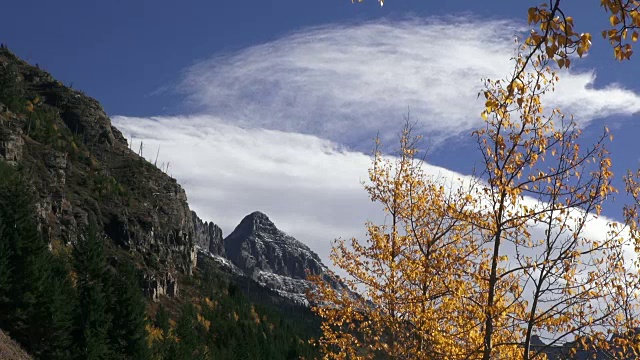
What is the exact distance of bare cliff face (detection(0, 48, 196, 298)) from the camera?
335 ft

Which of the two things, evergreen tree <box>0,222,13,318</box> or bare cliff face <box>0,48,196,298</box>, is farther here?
bare cliff face <box>0,48,196,298</box>

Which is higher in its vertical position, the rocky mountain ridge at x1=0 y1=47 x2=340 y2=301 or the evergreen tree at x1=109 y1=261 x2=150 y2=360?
the rocky mountain ridge at x1=0 y1=47 x2=340 y2=301

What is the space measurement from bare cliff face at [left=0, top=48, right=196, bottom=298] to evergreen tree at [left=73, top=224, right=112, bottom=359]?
114 ft

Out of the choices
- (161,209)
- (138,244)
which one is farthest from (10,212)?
(161,209)

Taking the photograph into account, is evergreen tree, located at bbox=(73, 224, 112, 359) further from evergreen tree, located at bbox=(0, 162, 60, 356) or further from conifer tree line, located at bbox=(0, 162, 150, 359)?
evergreen tree, located at bbox=(0, 162, 60, 356)

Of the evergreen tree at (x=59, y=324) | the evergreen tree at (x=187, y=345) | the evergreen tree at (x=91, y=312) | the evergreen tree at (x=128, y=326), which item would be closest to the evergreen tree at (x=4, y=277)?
the evergreen tree at (x=59, y=324)

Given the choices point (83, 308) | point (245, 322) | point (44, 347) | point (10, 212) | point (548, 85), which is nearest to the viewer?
point (548, 85)

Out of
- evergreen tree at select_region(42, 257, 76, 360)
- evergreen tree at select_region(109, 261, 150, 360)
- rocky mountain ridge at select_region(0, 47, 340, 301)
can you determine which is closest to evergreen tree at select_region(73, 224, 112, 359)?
evergreen tree at select_region(42, 257, 76, 360)

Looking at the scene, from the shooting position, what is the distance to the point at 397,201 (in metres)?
15.7

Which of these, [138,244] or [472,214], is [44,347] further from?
[138,244]

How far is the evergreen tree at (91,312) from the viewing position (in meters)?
43.3

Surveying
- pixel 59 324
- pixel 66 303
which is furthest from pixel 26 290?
pixel 59 324

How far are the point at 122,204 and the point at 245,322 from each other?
4597 centimetres

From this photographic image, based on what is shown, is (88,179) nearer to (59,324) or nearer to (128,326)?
(128,326)
